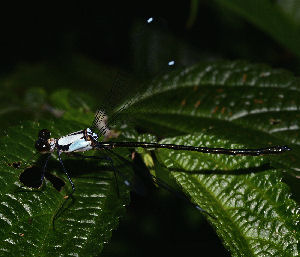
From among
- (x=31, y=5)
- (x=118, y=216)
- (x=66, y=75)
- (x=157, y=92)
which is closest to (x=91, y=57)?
(x=66, y=75)

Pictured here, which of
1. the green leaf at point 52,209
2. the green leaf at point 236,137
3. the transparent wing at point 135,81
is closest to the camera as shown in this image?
the green leaf at point 52,209

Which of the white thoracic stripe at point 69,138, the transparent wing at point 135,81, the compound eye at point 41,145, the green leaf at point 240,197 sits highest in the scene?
the transparent wing at point 135,81

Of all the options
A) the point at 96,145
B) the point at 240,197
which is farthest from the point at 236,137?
the point at 96,145

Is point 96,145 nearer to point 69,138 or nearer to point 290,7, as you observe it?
point 69,138

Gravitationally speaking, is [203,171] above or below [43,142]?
below

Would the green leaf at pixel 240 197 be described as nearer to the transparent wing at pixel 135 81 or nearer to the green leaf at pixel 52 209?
the green leaf at pixel 52 209

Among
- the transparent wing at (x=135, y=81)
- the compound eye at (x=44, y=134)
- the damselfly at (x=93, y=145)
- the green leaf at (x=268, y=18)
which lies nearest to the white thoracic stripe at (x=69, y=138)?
the damselfly at (x=93, y=145)

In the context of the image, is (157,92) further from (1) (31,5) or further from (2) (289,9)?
(1) (31,5)
